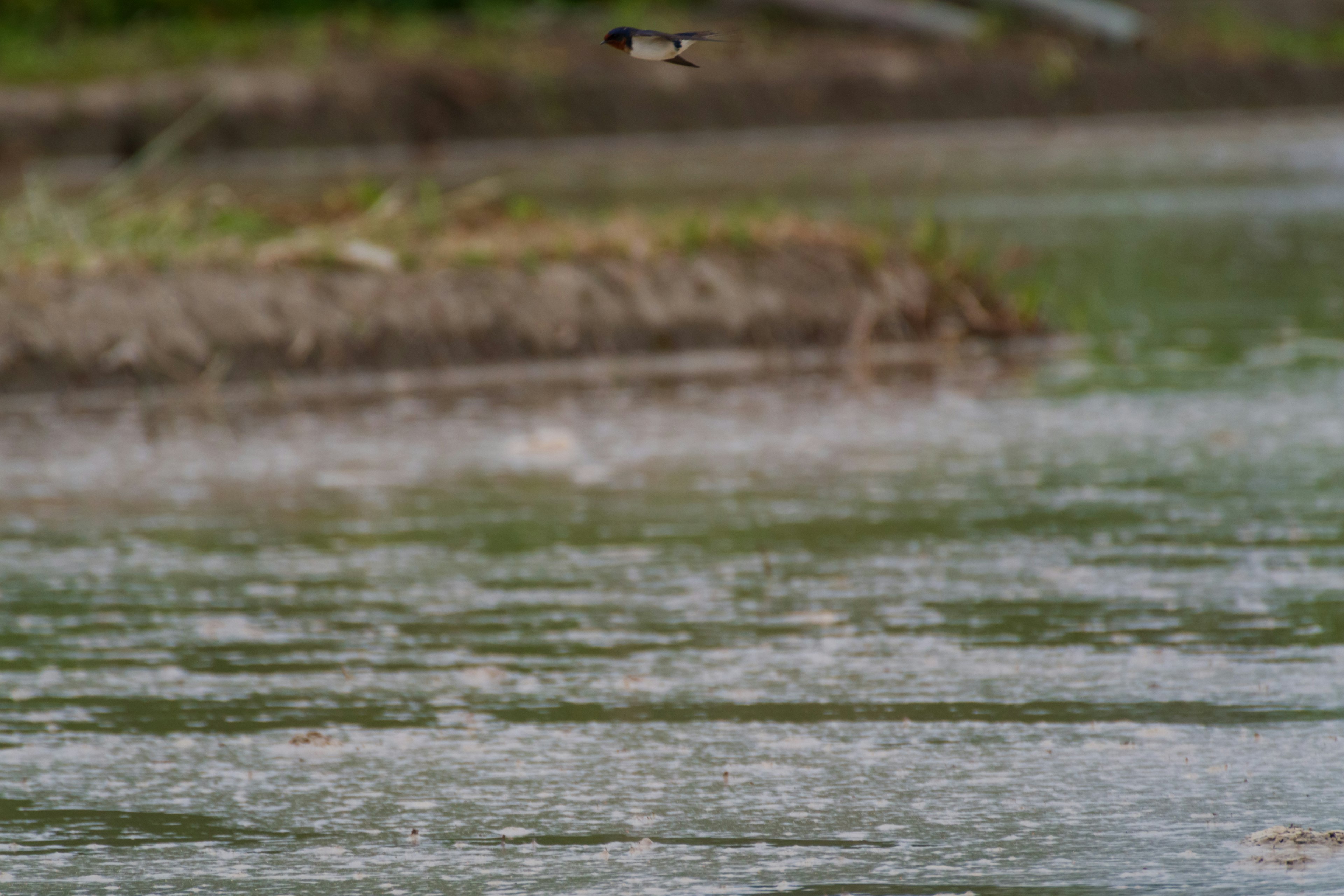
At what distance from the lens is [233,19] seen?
3394 centimetres

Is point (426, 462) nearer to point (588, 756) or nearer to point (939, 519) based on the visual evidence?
point (939, 519)

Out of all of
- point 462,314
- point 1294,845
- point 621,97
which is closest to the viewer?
point 1294,845

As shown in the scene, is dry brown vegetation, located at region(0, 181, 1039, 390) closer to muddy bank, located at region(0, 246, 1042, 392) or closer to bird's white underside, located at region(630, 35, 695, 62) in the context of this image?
muddy bank, located at region(0, 246, 1042, 392)

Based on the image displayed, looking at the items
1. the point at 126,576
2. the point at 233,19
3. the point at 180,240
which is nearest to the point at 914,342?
the point at 180,240

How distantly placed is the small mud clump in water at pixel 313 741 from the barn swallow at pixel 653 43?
4.97 ft

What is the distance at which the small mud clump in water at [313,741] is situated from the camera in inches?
191

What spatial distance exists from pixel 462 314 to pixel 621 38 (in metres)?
7.01

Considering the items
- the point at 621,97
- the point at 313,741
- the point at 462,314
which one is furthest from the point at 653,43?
the point at 621,97

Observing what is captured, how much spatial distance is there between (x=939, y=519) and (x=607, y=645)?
1824 millimetres

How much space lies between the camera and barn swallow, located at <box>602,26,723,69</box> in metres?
4.46

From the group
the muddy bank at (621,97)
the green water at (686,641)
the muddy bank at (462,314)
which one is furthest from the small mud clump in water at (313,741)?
the muddy bank at (621,97)

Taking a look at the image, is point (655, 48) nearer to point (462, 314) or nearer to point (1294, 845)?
point (1294, 845)

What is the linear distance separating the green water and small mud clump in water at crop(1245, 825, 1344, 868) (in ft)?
0.15

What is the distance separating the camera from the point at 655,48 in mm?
4461
